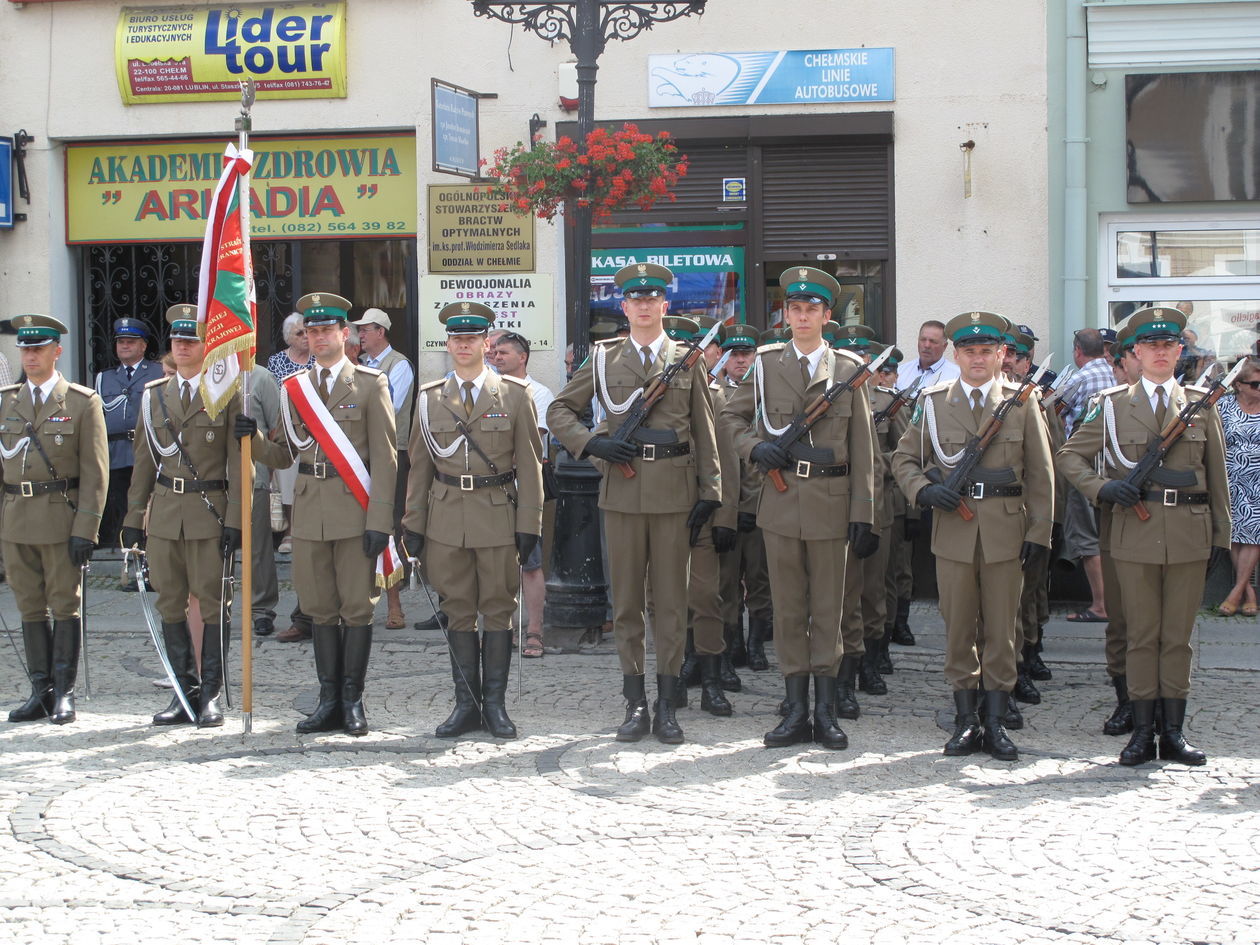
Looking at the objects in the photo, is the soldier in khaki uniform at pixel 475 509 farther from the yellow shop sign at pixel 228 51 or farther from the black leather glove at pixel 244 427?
the yellow shop sign at pixel 228 51

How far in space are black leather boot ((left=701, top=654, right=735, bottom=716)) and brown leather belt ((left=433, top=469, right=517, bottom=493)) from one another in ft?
4.78

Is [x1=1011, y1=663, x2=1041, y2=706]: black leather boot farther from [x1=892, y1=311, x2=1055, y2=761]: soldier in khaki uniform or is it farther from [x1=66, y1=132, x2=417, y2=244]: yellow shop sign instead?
[x1=66, y1=132, x2=417, y2=244]: yellow shop sign

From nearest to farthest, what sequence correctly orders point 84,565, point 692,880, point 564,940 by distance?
point 564,940 → point 692,880 → point 84,565

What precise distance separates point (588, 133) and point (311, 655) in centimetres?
373

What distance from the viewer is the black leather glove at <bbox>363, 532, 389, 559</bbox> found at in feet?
23.5

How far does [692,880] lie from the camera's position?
513 cm

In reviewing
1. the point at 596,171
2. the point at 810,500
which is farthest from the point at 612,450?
the point at 596,171

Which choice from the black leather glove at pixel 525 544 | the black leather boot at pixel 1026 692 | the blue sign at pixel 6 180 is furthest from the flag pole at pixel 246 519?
the blue sign at pixel 6 180

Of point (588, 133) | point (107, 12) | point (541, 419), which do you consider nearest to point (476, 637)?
point (541, 419)

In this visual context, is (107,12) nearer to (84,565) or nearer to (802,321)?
(84,565)

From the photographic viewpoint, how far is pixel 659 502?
7184 millimetres

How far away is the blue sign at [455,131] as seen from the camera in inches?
478

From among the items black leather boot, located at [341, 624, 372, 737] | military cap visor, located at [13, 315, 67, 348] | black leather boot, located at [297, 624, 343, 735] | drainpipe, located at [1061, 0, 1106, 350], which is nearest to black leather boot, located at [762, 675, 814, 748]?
black leather boot, located at [341, 624, 372, 737]

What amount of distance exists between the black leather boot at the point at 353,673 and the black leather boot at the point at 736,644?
82.1 inches
